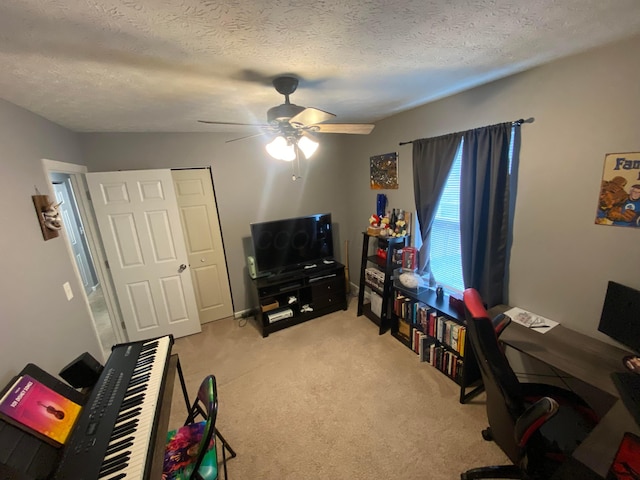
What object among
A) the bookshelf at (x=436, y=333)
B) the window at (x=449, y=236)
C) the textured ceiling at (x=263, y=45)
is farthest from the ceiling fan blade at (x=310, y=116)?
the bookshelf at (x=436, y=333)

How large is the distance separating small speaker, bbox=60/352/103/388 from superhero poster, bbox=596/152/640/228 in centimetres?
302

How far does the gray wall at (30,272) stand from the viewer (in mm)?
1266

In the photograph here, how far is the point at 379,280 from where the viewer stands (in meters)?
2.90

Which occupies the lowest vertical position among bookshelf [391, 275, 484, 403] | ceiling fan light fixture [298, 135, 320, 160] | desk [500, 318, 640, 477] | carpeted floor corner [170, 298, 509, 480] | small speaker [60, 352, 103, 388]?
carpeted floor corner [170, 298, 509, 480]

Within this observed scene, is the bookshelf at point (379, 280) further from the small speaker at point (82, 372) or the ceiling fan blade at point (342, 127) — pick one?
the small speaker at point (82, 372)

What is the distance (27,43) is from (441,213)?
2.86 m

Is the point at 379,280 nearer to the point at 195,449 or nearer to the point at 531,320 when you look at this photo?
the point at 531,320

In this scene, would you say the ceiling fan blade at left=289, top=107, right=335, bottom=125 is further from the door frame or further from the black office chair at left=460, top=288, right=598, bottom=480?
the door frame

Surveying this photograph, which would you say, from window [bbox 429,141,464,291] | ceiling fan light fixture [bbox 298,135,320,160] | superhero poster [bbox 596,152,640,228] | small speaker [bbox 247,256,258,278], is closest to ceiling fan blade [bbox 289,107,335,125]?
ceiling fan light fixture [bbox 298,135,320,160]

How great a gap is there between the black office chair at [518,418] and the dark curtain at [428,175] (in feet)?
4.07

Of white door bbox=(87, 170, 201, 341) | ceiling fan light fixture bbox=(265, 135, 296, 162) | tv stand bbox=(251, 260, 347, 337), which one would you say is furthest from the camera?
tv stand bbox=(251, 260, 347, 337)

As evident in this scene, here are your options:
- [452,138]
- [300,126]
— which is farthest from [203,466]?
[452,138]

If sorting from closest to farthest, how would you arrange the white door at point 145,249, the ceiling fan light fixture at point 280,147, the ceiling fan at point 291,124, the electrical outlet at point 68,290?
the ceiling fan at point 291,124 < the ceiling fan light fixture at point 280,147 < the electrical outlet at point 68,290 < the white door at point 145,249

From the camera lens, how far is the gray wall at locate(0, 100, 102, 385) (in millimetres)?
1266
